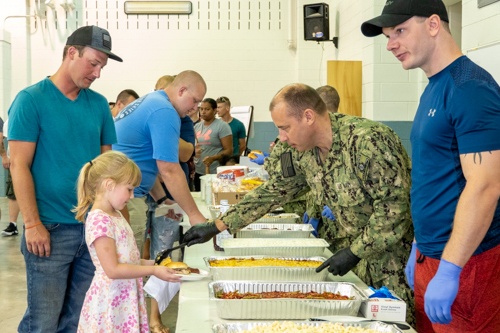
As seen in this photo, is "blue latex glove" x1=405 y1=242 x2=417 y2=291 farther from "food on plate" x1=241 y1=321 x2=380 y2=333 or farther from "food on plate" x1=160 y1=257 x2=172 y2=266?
"food on plate" x1=160 y1=257 x2=172 y2=266

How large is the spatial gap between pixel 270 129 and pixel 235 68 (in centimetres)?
112

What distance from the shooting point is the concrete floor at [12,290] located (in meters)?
4.52

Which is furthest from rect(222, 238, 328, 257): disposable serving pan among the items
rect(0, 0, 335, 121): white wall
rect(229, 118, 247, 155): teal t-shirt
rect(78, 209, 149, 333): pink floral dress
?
rect(0, 0, 335, 121): white wall

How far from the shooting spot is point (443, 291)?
1.75 m

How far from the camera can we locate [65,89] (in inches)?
109

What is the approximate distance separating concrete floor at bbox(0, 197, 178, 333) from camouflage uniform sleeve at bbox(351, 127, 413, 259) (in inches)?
87.9

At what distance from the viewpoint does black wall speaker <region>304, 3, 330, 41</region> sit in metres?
8.63

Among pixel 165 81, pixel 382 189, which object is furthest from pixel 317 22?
pixel 382 189

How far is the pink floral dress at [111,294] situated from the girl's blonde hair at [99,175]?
7cm

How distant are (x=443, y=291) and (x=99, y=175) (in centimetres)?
135

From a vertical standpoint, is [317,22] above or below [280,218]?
above

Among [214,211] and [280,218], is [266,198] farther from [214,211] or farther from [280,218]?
[214,211]

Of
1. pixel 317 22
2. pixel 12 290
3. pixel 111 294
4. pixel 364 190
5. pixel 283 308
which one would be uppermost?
pixel 317 22

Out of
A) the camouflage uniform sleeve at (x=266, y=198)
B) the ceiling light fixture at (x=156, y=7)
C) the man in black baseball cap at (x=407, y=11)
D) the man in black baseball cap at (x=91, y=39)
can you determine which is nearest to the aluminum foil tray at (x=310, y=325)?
the man in black baseball cap at (x=407, y=11)
